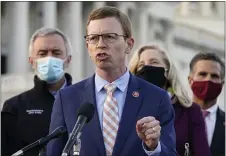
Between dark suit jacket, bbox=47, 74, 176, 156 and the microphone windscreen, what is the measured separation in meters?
0.32

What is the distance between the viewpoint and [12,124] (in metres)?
6.59

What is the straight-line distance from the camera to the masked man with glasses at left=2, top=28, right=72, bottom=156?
21.4 ft

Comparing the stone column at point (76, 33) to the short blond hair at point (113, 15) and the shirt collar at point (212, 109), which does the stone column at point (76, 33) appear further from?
the short blond hair at point (113, 15)

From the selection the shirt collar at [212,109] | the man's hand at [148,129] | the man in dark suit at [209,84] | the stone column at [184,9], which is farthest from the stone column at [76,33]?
the man's hand at [148,129]

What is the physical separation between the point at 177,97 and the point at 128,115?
168cm

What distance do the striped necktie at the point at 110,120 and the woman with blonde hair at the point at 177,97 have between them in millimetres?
1403

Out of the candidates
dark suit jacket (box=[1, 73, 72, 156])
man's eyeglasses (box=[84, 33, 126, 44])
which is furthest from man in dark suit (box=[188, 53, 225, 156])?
man's eyeglasses (box=[84, 33, 126, 44])

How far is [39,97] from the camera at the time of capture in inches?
266

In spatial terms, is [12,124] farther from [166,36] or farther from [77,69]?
[166,36]

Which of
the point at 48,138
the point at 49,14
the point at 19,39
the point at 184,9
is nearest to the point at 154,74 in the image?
the point at 48,138

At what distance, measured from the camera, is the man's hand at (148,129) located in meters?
4.20

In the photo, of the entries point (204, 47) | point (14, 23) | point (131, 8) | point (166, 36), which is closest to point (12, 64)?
point (14, 23)

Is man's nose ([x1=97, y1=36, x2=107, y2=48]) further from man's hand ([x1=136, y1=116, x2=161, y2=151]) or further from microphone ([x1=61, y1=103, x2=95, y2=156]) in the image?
man's hand ([x1=136, y1=116, x2=161, y2=151])

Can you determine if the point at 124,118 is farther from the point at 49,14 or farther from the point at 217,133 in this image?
the point at 49,14
